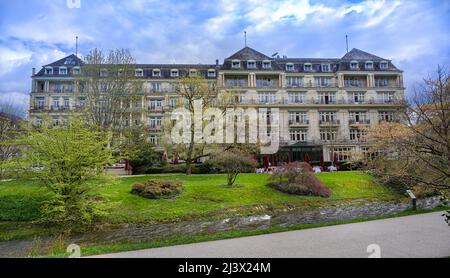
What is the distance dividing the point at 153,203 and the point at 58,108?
4.19 meters

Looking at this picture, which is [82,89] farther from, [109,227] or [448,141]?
[448,141]

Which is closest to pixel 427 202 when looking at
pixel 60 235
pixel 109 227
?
pixel 109 227

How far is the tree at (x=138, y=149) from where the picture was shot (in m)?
11.0

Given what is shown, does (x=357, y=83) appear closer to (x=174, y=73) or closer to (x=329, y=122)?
(x=329, y=122)

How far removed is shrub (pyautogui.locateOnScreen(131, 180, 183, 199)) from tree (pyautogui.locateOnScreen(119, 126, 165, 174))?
1179 mm

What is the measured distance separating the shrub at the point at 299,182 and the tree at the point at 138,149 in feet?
19.5

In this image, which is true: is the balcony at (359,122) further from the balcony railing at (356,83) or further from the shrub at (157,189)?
the shrub at (157,189)

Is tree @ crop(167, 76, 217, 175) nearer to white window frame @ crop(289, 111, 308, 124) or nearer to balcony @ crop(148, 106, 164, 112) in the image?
balcony @ crop(148, 106, 164, 112)

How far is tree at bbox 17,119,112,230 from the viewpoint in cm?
669

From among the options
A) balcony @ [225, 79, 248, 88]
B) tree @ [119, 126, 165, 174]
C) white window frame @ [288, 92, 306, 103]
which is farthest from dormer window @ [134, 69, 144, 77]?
white window frame @ [288, 92, 306, 103]

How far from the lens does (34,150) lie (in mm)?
6871

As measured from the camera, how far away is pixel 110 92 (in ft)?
37.4

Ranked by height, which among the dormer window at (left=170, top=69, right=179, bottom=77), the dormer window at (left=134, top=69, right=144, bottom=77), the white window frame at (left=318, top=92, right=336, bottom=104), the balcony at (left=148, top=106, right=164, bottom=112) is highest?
the dormer window at (left=170, top=69, right=179, bottom=77)
